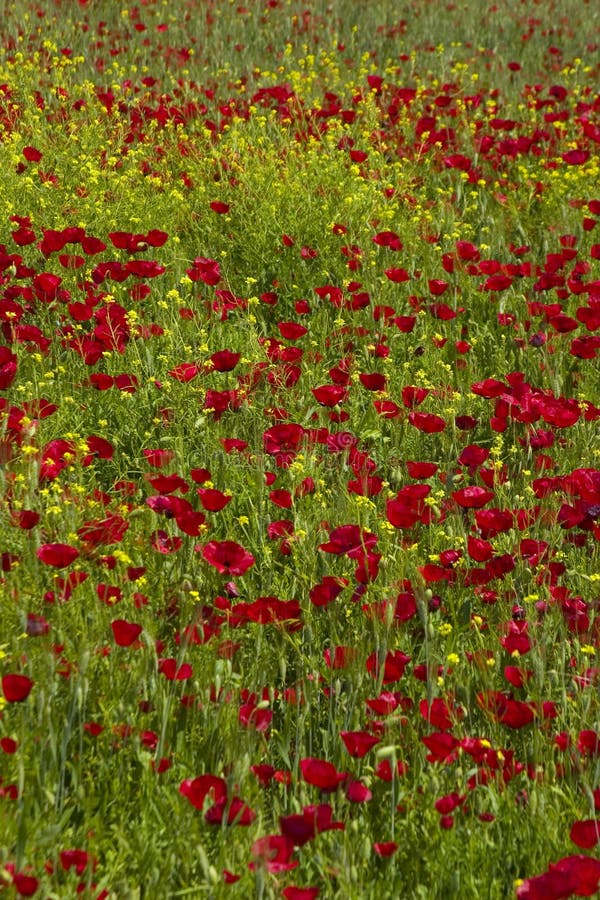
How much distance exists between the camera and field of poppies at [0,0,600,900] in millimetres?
1946

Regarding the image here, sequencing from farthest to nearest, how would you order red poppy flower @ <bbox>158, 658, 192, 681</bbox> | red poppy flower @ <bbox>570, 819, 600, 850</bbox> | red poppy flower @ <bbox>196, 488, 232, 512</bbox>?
red poppy flower @ <bbox>196, 488, 232, 512</bbox> < red poppy flower @ <bbox>158, 658, 192, 681</bbox> < red poppy flower @ <bbox>570, 819, 600, 850</bbox>

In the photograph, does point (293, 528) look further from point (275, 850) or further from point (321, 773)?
point (275, 850)

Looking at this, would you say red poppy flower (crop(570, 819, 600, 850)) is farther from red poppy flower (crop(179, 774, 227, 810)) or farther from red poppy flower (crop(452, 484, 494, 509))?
red poppy flower (crop(452, 484, 494, 509))

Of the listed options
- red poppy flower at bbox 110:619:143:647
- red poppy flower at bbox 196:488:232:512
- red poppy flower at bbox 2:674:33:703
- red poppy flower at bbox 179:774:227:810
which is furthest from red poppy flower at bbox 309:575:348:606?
red poppy flower at bbox 2:674:33:703

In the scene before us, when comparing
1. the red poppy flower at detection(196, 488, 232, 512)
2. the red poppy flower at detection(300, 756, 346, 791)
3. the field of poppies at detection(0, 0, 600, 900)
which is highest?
the red poppy flower at detection(196, 488, 232, 512)

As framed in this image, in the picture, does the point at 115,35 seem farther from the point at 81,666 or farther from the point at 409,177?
the point at 81,666

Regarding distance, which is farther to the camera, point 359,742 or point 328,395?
point 328,395

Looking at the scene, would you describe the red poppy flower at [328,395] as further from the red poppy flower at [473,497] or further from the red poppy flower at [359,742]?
the red poppy flower at [359,742]

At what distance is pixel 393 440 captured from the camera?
3551 millimetres

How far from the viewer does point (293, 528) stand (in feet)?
9.03

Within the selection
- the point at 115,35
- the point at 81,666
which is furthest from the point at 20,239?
the point at 115,35

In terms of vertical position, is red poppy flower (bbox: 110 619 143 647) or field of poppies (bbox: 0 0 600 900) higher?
red poppy flower (bbox: 110 619 143 647)

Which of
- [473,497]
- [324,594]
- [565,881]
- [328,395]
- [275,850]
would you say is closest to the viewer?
[565,881]

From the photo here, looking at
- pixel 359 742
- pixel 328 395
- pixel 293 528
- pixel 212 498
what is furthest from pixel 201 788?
pixel 328 395
